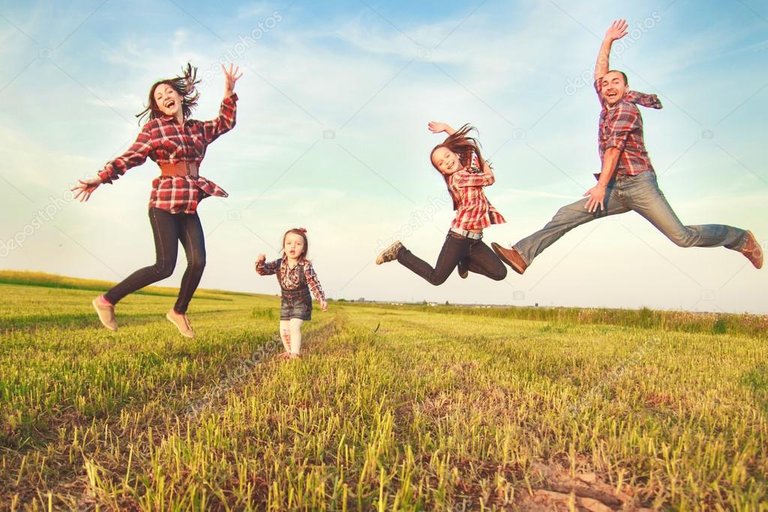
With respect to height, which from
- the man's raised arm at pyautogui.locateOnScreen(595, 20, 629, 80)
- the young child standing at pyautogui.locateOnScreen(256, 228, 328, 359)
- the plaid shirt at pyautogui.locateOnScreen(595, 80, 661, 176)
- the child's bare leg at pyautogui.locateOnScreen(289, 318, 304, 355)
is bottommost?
the child's bare leg at pyautogui.locateOnScreen(289, 318, 304, 355)

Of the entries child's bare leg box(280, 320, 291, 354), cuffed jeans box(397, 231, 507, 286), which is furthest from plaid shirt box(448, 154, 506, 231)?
child's bare leg box(280, 320, 291, 354)

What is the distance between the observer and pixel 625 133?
17.5 ft

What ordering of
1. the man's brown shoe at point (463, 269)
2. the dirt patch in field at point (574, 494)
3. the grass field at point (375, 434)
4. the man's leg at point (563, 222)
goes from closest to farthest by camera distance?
the dirt patch in field at point (574, 494) → the grass field at point (375, 434) → the man's leg at point (563, 222) → the man's brown shoe at point (463, 269)

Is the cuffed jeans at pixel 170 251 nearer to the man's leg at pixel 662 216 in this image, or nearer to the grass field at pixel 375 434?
the grass field at pixel 375 434

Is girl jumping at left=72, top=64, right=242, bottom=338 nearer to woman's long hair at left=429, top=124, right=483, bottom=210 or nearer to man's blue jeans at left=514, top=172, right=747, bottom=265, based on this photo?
woman's long hair at left=429, top=124, right=483, bottom=210

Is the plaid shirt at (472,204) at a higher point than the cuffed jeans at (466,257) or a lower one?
higher

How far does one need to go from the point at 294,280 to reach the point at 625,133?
16.2 feet

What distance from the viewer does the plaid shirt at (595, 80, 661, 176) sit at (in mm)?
5352

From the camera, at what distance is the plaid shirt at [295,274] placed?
768 centimetres

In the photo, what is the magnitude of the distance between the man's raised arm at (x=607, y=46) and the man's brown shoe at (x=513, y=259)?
2.22 m

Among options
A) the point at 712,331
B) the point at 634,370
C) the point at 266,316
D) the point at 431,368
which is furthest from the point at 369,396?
the point at 266,316

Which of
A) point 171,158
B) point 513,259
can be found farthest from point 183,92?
point 513,259

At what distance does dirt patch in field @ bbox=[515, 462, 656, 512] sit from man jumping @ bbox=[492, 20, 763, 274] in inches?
120

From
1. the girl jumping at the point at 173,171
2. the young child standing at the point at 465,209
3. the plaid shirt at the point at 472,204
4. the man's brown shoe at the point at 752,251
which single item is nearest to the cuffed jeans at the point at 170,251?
the girl jumping at the point at 173,171
